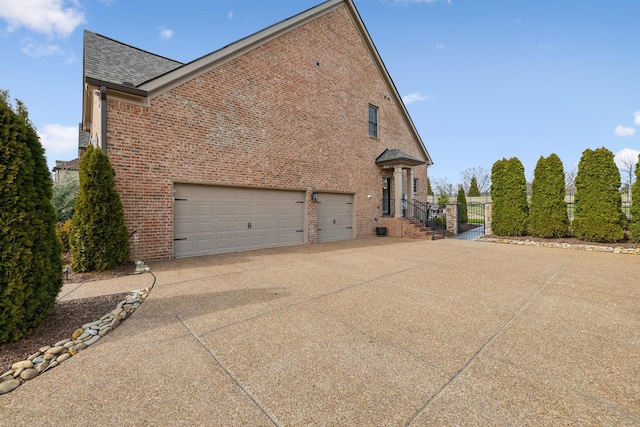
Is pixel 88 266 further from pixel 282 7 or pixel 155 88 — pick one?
pixel 282 7

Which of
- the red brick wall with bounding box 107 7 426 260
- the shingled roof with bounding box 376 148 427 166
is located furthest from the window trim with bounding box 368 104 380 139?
the shingled roof with bounding box 376 148 427 166

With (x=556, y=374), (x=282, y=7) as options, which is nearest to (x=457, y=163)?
(x=282, y=7)

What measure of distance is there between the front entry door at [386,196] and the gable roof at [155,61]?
766 centimetres

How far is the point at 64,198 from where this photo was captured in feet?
35.0

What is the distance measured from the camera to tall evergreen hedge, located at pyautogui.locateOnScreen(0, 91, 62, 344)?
2523 millimetres

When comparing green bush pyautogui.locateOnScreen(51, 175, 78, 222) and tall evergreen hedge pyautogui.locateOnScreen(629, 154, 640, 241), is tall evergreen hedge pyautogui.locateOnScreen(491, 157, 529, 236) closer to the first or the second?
tall evergreen hedge pyautogui.locateOnScreen(629, 154, 640, 241)

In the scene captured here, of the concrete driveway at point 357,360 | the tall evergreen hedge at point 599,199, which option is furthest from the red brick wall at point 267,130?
the tall evergreen hedge at point 599,199

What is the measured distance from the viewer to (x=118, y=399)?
186 cm

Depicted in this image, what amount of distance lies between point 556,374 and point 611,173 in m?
10.4

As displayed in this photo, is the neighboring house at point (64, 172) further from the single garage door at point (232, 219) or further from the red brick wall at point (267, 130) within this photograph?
the single garage door at point (232, 219)

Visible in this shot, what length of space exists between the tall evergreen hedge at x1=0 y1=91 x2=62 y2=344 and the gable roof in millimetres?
4065

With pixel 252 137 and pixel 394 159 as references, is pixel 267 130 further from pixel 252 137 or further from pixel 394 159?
pixel 394 159

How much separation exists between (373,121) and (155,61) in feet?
30.8

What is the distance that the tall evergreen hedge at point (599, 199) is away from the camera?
855cm
